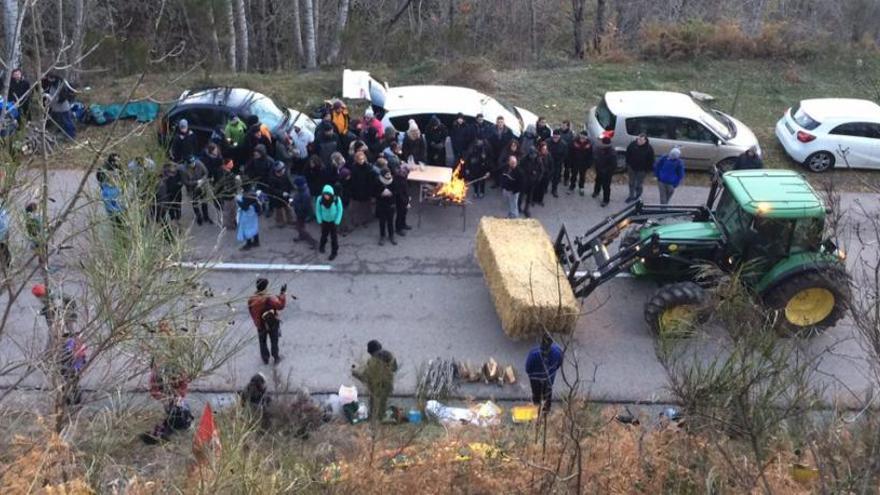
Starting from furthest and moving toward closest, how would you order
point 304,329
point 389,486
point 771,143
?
point 771,143, point 304,329, point 389,486

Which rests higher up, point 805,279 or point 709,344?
point 805,279

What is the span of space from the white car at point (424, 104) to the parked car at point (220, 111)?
1.42 meters

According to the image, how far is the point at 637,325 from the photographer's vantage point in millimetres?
11727

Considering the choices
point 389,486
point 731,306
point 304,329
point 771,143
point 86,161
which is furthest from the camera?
point 771,143

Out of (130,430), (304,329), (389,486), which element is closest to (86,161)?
(304,329)

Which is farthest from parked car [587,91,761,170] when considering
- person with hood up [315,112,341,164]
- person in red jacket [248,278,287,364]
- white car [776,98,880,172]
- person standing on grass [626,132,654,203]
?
person in red jacket [248,278,287,364]

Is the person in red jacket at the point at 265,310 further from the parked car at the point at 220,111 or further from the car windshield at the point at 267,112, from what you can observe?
the car windshield at the point at 267,112

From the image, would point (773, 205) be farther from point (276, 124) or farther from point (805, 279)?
point (276, 124)

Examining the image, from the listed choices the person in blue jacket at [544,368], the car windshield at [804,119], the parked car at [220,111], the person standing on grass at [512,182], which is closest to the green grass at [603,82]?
the car windshield at [804,119]

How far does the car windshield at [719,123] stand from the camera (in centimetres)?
1557

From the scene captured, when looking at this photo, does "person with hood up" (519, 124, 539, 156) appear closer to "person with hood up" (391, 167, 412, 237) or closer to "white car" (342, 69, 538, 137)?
"white car" (342, 69, 538, 137)

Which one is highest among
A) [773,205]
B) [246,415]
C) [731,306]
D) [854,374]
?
[773,205]

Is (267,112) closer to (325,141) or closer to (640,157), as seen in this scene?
(325,141)

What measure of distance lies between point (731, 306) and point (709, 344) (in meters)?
1.32
